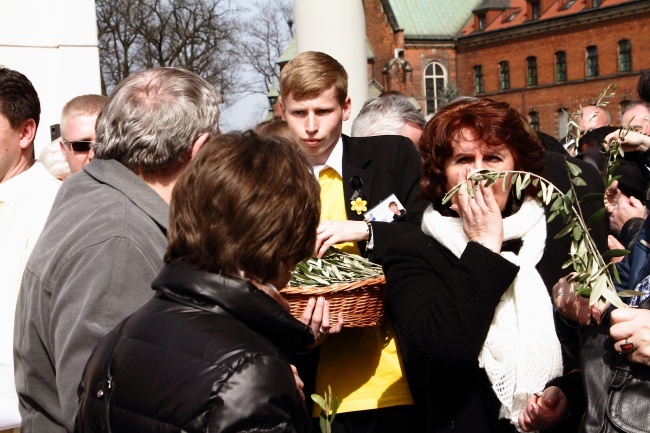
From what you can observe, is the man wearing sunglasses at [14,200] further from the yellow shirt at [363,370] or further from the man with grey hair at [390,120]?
the man with grey hair at [390,120]

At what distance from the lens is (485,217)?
3381 mm

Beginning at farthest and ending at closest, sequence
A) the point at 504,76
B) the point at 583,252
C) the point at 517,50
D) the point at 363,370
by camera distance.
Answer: the point at 504,76 < the point at 517,50 < the point at 363,370 < the point at 583,252

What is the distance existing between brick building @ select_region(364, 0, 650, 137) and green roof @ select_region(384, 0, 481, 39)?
83 mm

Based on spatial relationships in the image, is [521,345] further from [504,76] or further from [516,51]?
[504,76]

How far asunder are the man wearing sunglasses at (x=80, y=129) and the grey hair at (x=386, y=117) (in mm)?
1638

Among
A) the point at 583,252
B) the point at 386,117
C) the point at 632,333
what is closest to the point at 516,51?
the point at 386,117

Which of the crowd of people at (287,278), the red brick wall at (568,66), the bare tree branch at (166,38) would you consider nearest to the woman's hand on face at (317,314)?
the crowd of people at (287,278)

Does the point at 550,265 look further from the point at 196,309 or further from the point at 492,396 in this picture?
the point at 196,309

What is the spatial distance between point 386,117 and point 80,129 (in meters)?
1.88

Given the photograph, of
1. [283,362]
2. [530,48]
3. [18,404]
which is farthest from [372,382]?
[530,48]

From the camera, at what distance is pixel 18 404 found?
11.6ft

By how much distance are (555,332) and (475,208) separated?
1.67ft

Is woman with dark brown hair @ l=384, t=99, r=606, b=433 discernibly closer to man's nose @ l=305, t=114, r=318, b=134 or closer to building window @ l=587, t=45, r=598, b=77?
man's nose @ l=305, t=114, r=318, b=134

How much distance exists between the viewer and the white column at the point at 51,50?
9.12 metres
